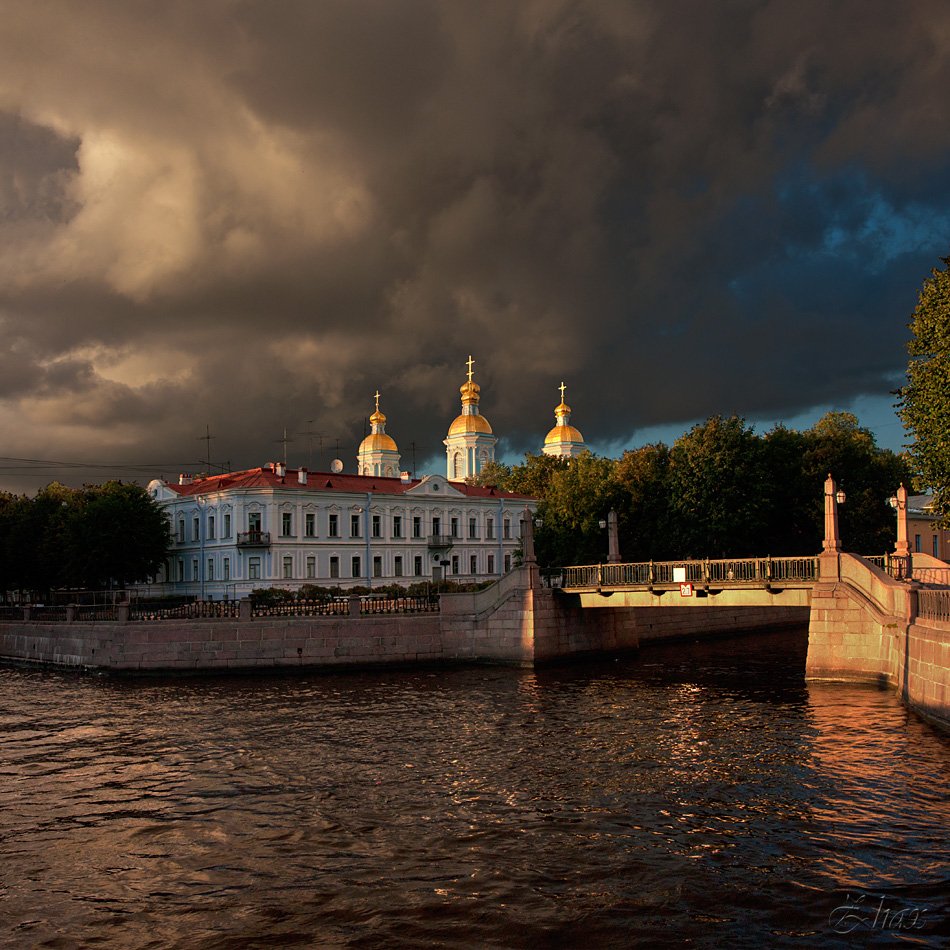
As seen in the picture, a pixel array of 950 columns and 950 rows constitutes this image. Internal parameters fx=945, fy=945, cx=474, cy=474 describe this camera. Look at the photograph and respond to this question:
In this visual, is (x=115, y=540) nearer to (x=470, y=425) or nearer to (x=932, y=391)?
(x=932, y=391)

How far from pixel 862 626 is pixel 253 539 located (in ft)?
142

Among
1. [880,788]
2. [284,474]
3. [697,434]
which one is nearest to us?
[880,788]

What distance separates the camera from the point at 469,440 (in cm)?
12269

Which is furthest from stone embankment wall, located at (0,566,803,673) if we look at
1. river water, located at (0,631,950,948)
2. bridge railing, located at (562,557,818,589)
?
river water, located at (0,631,950,948)

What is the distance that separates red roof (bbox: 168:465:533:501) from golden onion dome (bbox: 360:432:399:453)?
36037mm

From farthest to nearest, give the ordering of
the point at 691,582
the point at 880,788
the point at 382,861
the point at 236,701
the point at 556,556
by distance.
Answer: the point at 556,556, the point at 691,582, the point at 236,701, the point at 880,788, the point at 382,861

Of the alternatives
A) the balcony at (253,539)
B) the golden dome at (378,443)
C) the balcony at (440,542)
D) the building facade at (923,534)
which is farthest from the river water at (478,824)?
the golden dome at (378,443)

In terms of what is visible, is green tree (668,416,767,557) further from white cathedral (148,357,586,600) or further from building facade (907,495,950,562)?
building facade (907,495,950,562)

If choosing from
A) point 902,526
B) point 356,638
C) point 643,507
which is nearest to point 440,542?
point 643,507

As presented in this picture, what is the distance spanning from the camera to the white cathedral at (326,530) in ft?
218

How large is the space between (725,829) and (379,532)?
57.4 m

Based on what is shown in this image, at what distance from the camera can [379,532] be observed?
7350 cm

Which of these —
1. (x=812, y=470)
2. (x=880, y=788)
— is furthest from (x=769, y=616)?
(x=880, y=788)

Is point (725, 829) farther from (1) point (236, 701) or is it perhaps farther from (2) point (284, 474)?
(2) point (284, 474)
